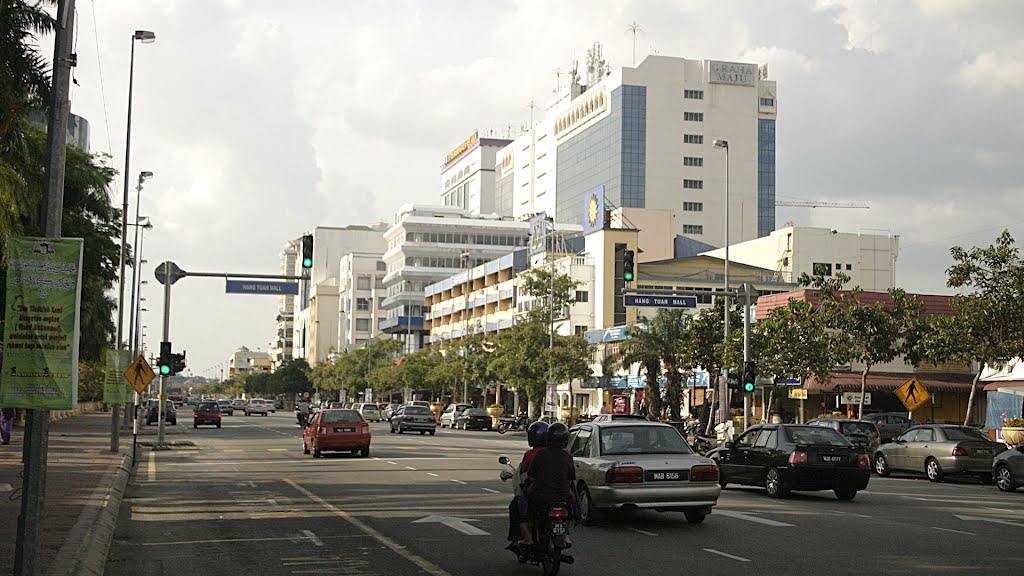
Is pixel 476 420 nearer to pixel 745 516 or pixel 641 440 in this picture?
pixel 745 516

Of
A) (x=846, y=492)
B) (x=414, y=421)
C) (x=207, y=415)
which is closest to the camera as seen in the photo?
(x=846, y=492)

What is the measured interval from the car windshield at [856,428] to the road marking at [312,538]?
20934 millimetres

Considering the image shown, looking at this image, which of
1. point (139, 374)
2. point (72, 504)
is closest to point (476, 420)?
point (139, 374)

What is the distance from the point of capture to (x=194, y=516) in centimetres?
1808

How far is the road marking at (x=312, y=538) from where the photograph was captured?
1449 cm

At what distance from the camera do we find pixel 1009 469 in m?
25.1

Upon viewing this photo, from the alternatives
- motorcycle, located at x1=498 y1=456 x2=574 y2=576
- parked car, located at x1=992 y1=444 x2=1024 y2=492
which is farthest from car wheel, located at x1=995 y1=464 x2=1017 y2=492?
motorcycle, located at x1=498 y1=456 x2=574 y2=576

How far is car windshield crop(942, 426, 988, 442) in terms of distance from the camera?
28453mm

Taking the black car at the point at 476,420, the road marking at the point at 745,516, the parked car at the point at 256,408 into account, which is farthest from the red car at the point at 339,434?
the parked car at the point at 256,408

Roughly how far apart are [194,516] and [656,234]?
9983 cm

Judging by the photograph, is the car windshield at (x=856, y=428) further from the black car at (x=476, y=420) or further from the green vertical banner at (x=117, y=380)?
the black car at (x=476, y=420)

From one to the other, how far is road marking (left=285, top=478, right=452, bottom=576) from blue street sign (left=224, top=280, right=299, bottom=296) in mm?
18062

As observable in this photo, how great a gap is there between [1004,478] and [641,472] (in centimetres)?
1336

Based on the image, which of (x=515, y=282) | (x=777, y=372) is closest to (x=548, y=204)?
(x=515, y=282)
